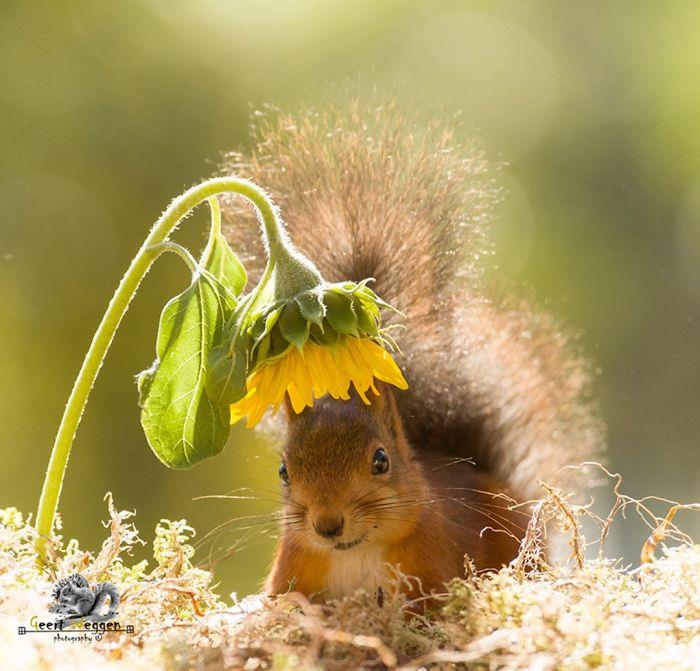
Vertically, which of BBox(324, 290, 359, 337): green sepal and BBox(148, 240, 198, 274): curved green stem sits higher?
BBox(148, 240, 198, 274): curved green stem

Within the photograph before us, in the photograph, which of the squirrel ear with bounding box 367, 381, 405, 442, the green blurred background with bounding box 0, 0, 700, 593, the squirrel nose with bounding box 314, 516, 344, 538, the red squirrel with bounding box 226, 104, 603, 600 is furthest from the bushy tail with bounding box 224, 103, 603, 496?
the green blurred background with bounding box 0, 0, 700, 593

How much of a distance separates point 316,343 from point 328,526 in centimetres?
44

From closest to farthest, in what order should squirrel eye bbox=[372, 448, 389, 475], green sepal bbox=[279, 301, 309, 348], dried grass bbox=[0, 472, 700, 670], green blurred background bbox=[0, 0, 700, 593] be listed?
dried grass bbox=[0, 472, 700, 670], green sepal bbox=[279, 301, 309, 348], squirrel eye bbox=[372, 448, 389, 475], green blurred background bbox=[0, 0, 700, 593]

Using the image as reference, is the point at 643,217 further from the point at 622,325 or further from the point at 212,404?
the point at 212,404

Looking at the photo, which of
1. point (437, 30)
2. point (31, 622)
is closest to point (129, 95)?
point (437, 30)

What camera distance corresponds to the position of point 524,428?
6.79 feet

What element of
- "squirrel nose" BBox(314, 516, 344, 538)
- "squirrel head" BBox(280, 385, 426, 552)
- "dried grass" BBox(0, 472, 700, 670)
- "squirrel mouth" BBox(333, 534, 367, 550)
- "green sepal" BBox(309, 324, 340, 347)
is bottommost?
"dried grass" BBox(0, 472, 700, 670)

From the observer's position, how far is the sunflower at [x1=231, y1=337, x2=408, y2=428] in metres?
1.10

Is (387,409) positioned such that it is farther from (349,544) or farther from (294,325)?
(294,325)

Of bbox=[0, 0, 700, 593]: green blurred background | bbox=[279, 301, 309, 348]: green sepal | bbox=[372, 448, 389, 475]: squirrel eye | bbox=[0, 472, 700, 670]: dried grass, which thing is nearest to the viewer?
bbox=[0, 472, 700, 670]: dried grass

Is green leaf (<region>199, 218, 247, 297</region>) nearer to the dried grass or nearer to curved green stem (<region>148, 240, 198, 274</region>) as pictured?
curved green stem (<region>148, 240, 198, 274</region>)

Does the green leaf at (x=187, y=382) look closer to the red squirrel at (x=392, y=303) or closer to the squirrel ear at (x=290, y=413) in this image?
the red squirrel at (x=392, y=303)

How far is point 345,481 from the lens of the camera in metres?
1.50

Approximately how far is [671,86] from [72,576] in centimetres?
411
